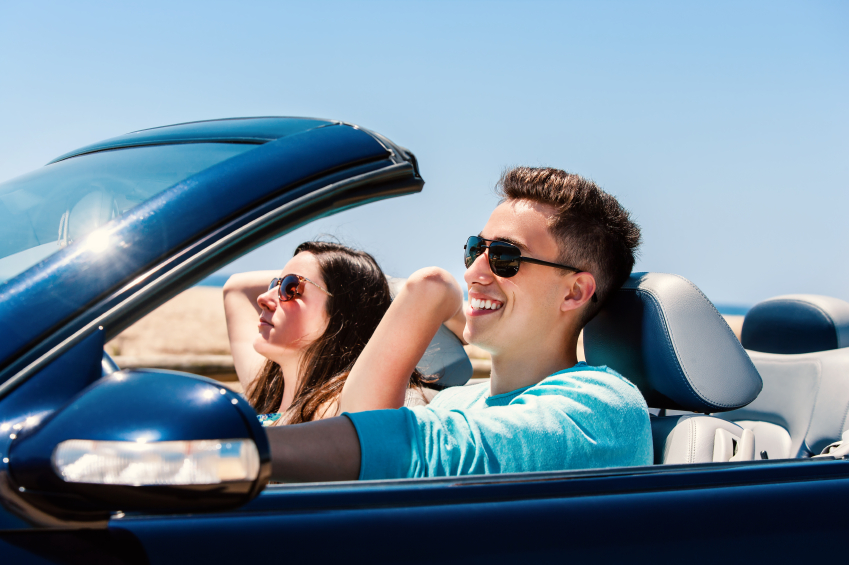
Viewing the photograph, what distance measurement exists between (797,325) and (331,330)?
2.08 m

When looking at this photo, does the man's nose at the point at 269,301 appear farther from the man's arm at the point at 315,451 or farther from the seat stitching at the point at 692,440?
the seat stitching at the point at 692,440

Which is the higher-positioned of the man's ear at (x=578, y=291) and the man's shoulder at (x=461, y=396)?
the man's ear at (x=578, y=291)

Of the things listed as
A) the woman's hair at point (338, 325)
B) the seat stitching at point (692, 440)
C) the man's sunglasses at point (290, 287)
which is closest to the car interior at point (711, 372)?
the seat stitching at point (692, 440)

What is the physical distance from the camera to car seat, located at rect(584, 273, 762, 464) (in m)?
1.90

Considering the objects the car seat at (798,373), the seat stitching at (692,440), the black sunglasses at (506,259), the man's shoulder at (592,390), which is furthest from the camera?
the car seat at (798,373)

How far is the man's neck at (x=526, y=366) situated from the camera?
2072 millimetres

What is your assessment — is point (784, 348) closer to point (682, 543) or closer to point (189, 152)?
point (682, 543)

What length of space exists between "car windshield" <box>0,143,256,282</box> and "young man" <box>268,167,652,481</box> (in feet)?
1.55

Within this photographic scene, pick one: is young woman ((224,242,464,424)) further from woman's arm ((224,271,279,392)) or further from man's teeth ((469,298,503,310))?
man's teeth ((469,298,503,310))

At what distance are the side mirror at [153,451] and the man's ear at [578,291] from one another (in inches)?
58.0

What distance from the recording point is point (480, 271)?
6.75ft

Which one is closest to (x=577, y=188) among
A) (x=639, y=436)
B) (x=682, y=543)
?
(x=639, y=436)

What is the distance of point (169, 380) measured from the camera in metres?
0.82

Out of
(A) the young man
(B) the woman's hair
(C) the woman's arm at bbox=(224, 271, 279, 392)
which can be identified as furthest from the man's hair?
(C) the woman's arm at bbox=(224, 271, 279, 392)
